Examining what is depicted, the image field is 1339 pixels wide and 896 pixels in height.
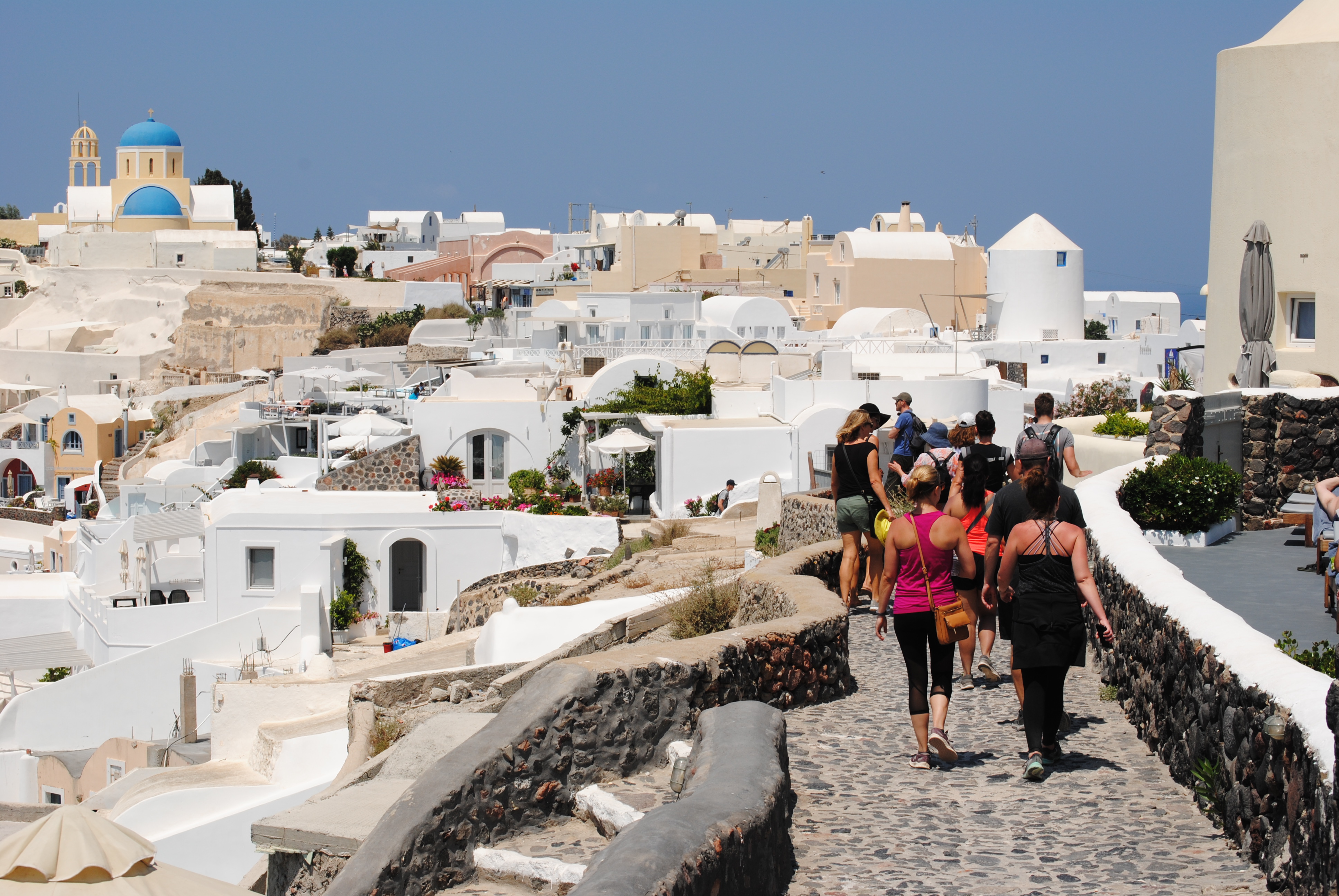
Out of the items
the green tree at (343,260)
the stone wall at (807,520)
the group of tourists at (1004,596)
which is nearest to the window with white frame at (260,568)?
the stone wall at (807,520)

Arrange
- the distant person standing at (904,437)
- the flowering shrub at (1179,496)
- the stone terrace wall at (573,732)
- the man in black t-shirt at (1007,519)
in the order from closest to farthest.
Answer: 1. the stone terrace wall at (573,732)
2. the man in black t-shirt at (1007,519)
3. the flowering shrub at (1179,496)
4. the distant person standing at (904,437)

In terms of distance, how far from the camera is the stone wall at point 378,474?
29.4 m

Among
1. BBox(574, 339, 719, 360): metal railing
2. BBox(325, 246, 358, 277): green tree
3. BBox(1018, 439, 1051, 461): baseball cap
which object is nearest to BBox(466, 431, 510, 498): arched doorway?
BBox(574, 339, 719, 360): metal railing

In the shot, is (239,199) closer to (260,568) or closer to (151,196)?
(151,196)

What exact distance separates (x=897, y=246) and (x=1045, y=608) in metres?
45.1

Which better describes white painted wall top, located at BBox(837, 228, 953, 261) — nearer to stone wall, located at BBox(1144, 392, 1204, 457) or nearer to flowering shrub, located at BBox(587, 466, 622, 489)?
flowering shrub, located at BBox(587, 466, 622, 489)

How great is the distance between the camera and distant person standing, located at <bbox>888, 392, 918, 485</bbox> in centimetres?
1047

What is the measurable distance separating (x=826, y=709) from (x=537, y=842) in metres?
2.34

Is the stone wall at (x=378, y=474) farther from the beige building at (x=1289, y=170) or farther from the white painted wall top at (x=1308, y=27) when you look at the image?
the white painted wall top at (x=1308, y=27)

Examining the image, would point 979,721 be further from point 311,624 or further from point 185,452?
point 185,452

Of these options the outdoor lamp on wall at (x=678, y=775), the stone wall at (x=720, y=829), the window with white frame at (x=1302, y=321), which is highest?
the window with white frame at (x=1302, y=321)

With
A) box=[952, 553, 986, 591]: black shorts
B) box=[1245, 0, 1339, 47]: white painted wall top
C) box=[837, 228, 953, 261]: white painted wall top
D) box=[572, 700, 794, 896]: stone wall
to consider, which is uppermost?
box=[837, 228, 953, 261]: white painted wall top

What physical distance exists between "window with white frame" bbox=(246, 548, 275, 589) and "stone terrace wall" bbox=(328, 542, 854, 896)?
17960mm

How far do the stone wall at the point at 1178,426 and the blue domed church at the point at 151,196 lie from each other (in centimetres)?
7267
